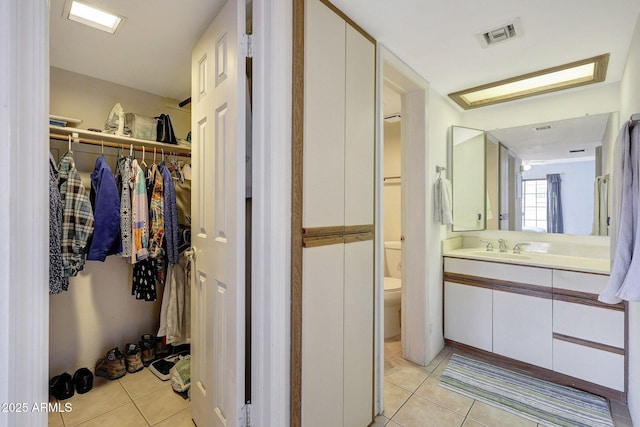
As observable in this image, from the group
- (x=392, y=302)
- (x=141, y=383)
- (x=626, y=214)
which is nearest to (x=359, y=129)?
(x=626, y=214)

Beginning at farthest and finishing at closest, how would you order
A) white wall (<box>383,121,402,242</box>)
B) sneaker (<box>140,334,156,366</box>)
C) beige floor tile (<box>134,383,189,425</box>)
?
white wall (<box>383,121,402,242</box>) → sneaker (<box>140,334,156,366</box>) → beige floor tile (<box>134,383,189,425</box>)

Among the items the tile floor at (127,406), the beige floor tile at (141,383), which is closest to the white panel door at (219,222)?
the tile floor at (127,406)

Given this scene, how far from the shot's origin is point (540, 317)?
→ 2.08 m

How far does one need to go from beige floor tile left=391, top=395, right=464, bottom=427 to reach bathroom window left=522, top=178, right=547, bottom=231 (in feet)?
5.75

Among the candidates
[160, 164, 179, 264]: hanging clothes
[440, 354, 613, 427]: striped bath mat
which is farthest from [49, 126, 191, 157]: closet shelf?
[440, 354, 613, 427]: striped bath mat

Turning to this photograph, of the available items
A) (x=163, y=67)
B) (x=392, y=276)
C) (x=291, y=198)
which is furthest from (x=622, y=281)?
(x=163, y=67)

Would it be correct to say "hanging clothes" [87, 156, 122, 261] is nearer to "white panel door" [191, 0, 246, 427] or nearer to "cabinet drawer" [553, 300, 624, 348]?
"white panel door" [191, 0, 246, 427]

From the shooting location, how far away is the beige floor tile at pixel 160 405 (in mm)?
1705

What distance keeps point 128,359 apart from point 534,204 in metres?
3.59

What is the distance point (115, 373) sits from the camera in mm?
2082

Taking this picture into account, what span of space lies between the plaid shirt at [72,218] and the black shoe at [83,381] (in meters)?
0.74

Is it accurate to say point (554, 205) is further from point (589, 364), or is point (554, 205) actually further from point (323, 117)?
point (323, 117)

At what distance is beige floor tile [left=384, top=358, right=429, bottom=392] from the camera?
80.3 inches

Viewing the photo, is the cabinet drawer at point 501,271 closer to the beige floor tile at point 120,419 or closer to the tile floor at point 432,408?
the tile floor at point 432,408
